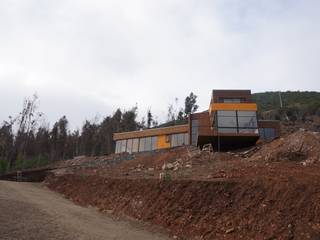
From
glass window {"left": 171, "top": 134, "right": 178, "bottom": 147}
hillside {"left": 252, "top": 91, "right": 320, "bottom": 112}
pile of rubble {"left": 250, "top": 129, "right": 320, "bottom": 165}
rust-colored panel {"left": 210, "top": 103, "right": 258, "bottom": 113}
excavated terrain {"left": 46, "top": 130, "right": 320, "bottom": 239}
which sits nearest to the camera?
excavated terrain {"left": 46, "top": 130, "right": 320, "bottom": 239}

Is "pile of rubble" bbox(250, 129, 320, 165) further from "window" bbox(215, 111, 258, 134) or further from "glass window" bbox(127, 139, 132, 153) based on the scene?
"glass window" bbox(127, 139, 132, 153)

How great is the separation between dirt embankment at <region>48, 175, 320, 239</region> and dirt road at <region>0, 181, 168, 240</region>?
118cm

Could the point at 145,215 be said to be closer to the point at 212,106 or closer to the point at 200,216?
the point at 200,216

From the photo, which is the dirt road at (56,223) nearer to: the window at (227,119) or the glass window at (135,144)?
the window at (227,119)

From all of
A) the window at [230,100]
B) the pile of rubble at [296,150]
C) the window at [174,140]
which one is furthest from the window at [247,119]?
the window at [174,140]

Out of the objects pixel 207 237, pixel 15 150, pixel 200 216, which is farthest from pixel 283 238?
pixel 15 150

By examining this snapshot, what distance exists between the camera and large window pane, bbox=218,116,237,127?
28867 mm

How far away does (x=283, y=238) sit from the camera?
35.7ft

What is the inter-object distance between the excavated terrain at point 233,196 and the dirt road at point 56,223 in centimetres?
121

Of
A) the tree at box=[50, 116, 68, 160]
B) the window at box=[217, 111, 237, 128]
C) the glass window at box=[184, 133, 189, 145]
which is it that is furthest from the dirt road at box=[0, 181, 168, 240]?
the tree at box=[50, 116, 68, 160]

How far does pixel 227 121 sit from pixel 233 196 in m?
15.0

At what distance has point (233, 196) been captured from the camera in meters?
14.4

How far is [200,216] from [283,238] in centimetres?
384

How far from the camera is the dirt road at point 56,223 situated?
12359 mm
